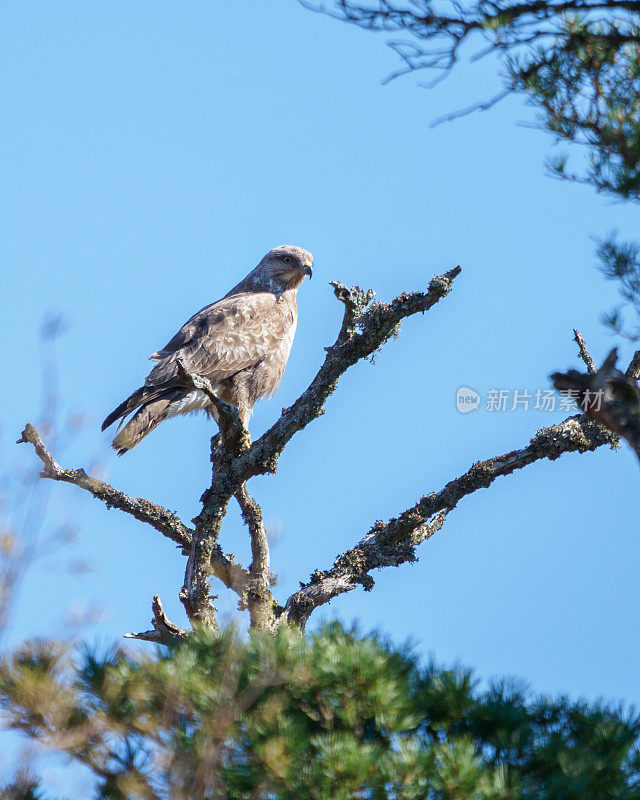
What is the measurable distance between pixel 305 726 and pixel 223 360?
5230 millimetres

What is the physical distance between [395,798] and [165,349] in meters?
5.96

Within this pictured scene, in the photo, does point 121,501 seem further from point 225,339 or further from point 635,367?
point 635,367

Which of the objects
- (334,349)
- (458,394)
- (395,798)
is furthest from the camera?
(458,394)

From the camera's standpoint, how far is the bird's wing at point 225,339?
8.00m

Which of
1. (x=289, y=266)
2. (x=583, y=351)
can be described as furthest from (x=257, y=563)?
(x=289, y=266)

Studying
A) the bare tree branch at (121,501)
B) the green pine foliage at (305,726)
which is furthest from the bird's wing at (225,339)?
the green pine foliage at (305,726)

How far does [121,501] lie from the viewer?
582 centimetres

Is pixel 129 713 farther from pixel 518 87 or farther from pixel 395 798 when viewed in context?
pixel 518 87

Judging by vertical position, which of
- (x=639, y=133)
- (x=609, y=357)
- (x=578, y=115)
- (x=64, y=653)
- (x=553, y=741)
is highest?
(x=578, y=115)

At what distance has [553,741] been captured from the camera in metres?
3.19

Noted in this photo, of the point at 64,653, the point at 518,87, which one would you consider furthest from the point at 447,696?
the point at 518,87

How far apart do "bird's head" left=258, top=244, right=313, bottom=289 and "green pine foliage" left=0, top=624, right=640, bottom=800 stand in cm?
638

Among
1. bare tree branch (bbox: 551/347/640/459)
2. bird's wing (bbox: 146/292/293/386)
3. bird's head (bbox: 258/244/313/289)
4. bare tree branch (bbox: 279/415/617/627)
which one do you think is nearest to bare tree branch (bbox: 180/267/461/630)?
bare tree branch (bbox: 279/415/617/627)

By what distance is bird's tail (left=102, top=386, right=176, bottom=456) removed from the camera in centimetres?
701
